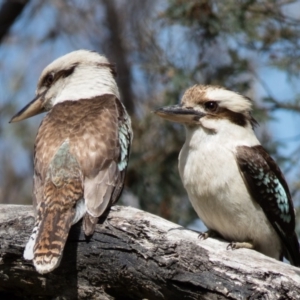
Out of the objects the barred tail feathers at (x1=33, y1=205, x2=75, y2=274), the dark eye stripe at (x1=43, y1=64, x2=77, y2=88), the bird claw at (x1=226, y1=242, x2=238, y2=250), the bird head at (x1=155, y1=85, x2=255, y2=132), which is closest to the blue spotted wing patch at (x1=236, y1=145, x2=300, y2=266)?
the bird head at (x1=155, y1=85, x2=255, y2=132)

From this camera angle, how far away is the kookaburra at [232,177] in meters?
4.11

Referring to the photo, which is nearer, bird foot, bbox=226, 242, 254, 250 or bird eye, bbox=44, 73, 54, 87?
bird foot, bbox=226, 242, 254, 250

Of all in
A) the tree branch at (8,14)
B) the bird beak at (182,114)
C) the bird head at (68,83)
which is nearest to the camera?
the bird beak at (182,114)

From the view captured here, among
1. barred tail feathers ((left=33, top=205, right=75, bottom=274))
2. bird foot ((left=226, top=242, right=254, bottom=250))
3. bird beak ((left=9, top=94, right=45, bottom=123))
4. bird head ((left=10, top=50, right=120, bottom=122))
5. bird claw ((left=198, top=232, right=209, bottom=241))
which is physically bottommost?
bird foot ((left=226, top=242, right=254, bottom=250))

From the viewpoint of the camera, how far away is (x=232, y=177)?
4125 millimetres

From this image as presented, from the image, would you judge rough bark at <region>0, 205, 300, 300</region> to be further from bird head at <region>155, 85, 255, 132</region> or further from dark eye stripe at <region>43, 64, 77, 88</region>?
dark eye stripe at <region>43, 64, 77, 88</region>

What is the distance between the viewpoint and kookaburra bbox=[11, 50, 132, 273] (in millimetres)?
3828

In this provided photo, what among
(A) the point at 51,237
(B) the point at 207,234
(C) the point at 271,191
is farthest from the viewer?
(C) the point at 271,191

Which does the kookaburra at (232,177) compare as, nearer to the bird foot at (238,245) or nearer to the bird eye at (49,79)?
the bird foot at (238,245)

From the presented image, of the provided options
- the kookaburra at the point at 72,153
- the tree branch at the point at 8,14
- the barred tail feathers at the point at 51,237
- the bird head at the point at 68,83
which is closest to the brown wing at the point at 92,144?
the kookaburra at the point at 72,153

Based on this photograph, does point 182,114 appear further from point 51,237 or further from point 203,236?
point 51,237

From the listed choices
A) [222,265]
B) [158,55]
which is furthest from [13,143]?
[222,265]

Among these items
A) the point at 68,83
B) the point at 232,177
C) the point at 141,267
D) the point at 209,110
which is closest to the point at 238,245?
the point at 232,177

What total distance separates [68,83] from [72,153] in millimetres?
873
